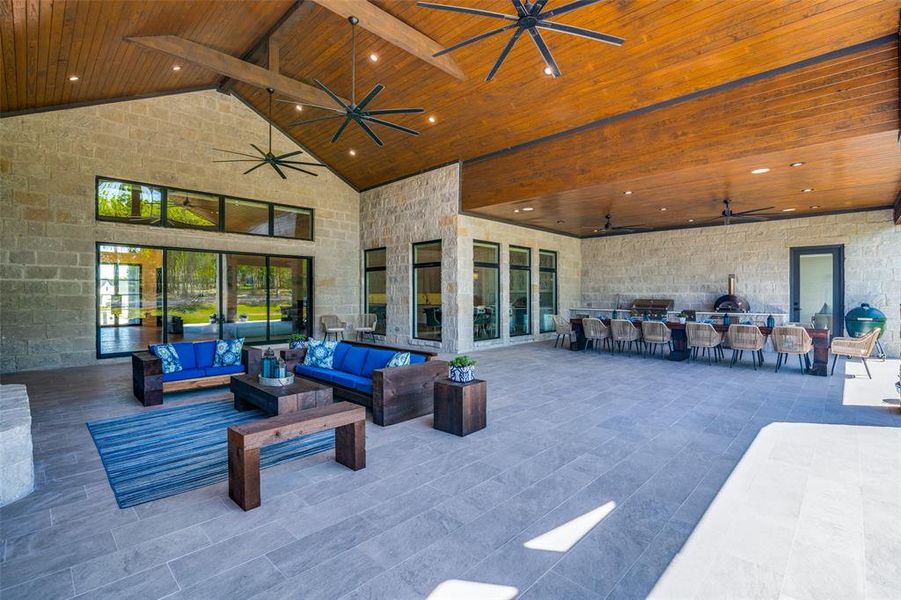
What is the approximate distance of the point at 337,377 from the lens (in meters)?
5.14

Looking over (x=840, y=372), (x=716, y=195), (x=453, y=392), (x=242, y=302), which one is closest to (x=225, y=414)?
(x=453, y=392)

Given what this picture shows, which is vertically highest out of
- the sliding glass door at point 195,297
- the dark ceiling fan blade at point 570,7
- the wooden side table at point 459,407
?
the dark ceiling fan blade at point 570,7

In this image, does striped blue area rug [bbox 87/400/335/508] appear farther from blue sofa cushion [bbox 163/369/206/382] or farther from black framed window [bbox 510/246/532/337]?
black framed window [bbox 510/246/532/337]

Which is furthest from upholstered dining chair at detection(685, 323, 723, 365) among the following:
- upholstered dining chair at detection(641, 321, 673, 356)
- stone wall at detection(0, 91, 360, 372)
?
stone wall at detection(0, 91, 360, 372)

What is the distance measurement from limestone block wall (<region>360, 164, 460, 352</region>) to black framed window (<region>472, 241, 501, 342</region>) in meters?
0.64

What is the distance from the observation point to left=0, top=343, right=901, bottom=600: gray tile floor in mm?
2023

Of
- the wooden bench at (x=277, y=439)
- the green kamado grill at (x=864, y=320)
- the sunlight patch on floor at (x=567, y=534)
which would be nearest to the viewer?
the sunlight patch on floor at (x=567, y=534)

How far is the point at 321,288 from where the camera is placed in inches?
434

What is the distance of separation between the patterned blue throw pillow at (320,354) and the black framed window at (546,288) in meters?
7.18

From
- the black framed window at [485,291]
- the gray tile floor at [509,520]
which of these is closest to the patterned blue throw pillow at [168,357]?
the gray tile floor at [509,520]

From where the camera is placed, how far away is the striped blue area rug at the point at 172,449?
306 cm

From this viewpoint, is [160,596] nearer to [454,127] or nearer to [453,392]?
[453,392]

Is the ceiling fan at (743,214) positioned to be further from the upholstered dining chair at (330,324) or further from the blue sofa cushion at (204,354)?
the blue sofa cushion at (204,354)

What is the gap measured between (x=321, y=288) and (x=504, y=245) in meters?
4.80
